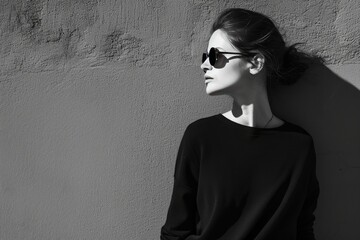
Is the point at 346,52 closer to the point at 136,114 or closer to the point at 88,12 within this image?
the point at 136,114

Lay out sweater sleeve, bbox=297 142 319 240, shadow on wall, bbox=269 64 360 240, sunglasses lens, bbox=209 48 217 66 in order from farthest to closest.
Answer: shadow on wall, bbox=269 64 360 240 < sweater sleeve, bbox=297 142 319 240 < sunglasses lens, bbox=209 48 217 66

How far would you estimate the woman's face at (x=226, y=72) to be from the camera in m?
2.06

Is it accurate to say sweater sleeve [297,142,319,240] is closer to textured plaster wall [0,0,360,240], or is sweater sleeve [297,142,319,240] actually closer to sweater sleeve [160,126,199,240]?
textured plaster wall [0,0,360,240]

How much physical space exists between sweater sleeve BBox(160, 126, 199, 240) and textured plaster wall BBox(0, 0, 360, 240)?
24 centimetres

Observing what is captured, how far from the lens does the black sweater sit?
206 centimetres

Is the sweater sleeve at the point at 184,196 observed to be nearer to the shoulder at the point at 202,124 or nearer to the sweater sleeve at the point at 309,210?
the shoulder at the point at 202,124

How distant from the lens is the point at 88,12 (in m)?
2.39

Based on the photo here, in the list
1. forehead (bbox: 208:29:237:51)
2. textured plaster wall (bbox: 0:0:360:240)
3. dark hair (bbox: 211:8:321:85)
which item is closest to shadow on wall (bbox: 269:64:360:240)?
textured plaster wall (bbox: 0:0:360:240)

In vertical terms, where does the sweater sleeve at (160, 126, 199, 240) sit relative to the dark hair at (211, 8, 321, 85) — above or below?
below

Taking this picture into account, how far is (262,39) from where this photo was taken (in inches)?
81.6

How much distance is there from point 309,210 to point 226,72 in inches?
27.1

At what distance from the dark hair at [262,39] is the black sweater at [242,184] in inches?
10.0

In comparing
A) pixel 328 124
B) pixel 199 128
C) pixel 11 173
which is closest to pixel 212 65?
pixel 199 128

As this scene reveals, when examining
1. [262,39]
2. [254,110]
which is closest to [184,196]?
[254,110]
